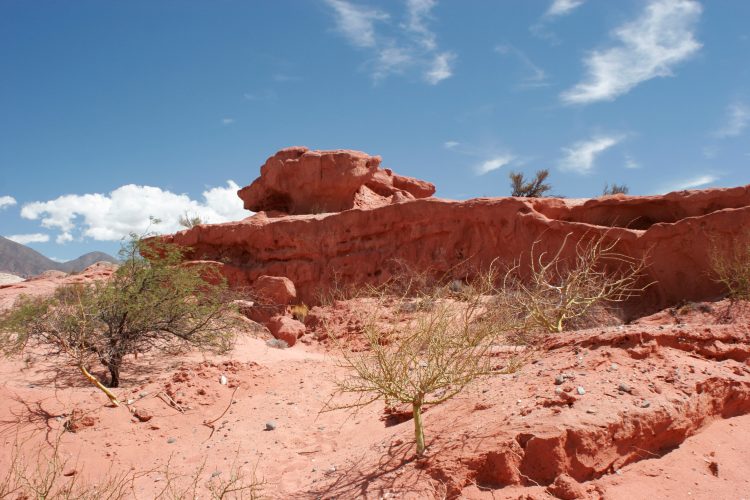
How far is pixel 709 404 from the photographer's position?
4.98 metres

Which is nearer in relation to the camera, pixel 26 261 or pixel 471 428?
pixel 471 428

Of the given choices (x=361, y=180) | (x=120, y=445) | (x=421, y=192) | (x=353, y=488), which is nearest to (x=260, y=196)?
(x=361, y=180)

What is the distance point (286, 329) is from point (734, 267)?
9.63 metres

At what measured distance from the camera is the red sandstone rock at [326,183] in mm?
20641

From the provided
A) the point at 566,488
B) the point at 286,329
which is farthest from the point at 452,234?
the point at 566,488

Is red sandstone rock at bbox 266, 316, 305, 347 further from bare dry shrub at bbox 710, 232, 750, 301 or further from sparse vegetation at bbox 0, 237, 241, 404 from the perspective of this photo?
bare dry shrub at bbox 710, 232, 750, 301

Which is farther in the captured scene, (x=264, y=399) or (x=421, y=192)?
(x=421, y=192)

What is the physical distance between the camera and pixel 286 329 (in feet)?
40.3

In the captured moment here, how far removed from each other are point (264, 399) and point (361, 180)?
13.9m

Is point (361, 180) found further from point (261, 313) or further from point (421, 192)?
point (261, 313)

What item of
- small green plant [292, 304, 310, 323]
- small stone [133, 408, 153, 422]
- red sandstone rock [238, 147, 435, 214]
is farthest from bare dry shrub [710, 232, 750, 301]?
red sandstone rock [238, 147, 435, 214]

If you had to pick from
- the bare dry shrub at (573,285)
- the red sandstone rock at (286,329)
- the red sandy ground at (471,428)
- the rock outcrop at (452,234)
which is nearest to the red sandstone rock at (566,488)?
the red sandy ground at (471,428)

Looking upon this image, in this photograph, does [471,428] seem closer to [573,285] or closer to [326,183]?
[573,285]

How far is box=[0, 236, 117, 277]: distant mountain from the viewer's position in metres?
75.2
